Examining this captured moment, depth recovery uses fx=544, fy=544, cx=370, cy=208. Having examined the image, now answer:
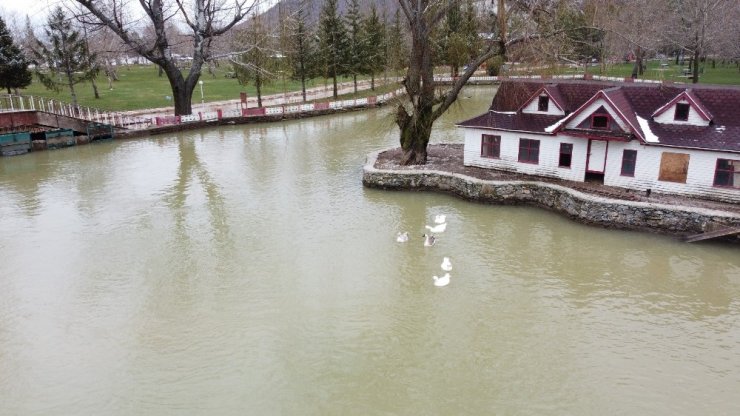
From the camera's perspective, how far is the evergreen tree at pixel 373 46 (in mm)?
55181

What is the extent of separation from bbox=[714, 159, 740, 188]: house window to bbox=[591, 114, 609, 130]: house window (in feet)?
12.5

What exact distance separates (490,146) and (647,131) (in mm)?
6145

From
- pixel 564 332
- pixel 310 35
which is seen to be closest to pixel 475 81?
pixel 310 35

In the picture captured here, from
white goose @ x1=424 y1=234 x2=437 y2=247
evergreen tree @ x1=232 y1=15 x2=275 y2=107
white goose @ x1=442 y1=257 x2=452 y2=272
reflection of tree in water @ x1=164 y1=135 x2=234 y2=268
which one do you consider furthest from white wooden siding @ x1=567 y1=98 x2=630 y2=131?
evergreen tree @ x1=232 y1=15 x2=275 y2=107

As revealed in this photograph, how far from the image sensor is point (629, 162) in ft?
65.5

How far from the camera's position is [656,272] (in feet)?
50.7

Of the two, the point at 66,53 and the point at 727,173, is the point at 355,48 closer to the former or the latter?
the point at 66,53

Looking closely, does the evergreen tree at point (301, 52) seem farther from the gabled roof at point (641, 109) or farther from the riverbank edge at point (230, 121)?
the gabled roof at point (641, 109)

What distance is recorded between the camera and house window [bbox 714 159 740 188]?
1822cm

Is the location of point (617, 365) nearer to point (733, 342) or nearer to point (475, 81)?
point (733, 342)

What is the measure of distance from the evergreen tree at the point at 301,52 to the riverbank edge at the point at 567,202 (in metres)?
28.6

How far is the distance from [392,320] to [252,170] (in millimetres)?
15991

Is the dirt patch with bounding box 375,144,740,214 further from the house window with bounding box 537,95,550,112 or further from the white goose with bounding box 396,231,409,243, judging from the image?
the white goose with bounding box 396,231,409,243

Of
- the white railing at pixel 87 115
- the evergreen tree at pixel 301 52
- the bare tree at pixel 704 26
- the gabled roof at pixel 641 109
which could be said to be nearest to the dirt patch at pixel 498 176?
the gabled roof at pixel 641 109
